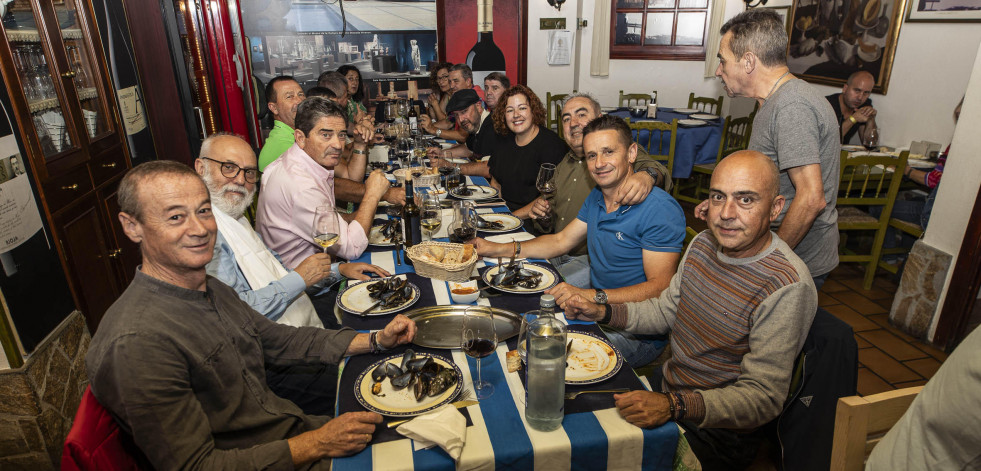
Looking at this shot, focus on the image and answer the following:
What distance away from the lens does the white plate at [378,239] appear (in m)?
2.49

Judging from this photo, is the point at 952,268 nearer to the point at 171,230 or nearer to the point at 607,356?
the point at 607,356

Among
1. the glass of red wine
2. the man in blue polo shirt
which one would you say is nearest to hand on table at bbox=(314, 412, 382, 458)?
the glass of red wine

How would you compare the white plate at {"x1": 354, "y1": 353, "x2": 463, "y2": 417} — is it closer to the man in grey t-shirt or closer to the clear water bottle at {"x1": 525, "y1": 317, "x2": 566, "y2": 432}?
the clear water bottle at {"x1": 525, "y1": 317, "x2": 566, "y2": 432}

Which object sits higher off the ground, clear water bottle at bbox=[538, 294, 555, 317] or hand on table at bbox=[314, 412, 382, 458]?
clear water bottle at bbox=[538, 294, 555, 317]

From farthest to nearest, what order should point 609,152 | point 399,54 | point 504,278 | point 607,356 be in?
point 399,54, point 609,152, point 504,278, point 607,356

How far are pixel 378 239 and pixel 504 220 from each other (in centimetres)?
70

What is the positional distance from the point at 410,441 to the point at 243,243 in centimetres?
119

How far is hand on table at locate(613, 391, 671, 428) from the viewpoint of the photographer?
1275 mm

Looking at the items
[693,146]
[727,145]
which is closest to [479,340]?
[693,146]

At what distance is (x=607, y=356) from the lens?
1.54 metres

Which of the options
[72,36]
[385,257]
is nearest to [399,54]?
[72,36]

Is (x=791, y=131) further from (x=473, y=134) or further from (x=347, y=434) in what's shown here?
(x=473, y=134)

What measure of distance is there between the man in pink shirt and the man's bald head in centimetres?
146

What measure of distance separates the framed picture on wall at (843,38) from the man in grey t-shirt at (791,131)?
3796mm
